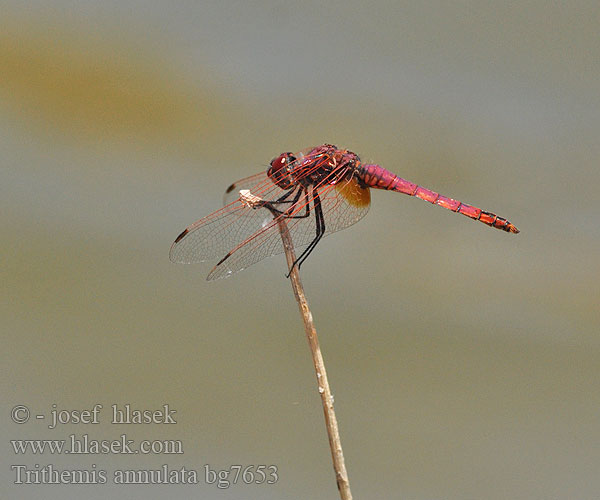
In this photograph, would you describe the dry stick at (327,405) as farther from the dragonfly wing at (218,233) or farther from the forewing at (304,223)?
the dragonfly wing at (218,233)

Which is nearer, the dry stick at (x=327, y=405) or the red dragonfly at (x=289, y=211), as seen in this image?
the dry stick at (x=327, y=405)

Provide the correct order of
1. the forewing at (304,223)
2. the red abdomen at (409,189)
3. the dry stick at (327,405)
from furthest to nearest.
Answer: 1. the red abdomen at (409,189)
2. the forewing at (304,223)
3. the dry stick at (327,405)

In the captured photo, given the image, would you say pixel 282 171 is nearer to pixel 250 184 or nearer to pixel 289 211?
pixel 289 211

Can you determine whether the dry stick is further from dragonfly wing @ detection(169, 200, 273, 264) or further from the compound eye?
the compound eye

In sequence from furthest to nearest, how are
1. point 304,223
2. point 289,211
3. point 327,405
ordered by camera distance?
point 304,223 → point 289,211 → point 327,405

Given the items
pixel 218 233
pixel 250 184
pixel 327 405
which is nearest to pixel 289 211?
pixel 218 233

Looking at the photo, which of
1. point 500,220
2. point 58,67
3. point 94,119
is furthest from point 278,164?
point 58,67

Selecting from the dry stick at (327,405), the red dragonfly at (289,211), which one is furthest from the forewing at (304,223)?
the dry stick at (327,405)
